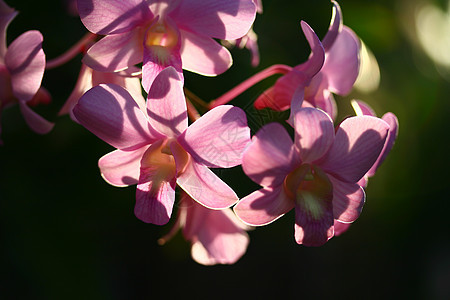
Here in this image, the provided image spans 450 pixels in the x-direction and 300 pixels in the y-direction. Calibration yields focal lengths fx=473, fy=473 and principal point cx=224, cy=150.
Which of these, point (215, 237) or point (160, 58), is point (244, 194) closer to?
point (215, 237)

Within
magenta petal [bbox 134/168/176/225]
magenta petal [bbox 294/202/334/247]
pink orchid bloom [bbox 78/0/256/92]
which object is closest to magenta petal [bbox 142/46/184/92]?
pink orchid bloom [bbox 78/0/256/92]

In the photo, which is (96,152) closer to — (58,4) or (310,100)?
(58,4)

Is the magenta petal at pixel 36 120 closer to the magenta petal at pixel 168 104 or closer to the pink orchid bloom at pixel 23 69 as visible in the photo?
the pink orchid bloom at pixel 23 69

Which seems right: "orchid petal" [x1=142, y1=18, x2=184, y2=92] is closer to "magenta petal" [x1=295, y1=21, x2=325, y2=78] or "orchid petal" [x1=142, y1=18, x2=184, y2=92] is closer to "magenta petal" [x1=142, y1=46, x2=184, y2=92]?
"magenta petal" [x1=142, y1=46, x2=184, y2=92]

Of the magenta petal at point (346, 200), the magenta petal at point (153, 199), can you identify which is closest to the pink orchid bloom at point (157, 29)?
the magenta petal at point (153, 199)

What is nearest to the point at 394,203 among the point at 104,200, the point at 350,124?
the point at 104,200

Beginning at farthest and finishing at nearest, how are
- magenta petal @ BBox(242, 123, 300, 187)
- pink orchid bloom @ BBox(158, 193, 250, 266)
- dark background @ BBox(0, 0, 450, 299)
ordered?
dark background @ BBox(0, 0, 450, 299), pink orchid bloom @ BBox(158, 193, 250, 266), magenta petal @ BBox(242, 123, 300, 187)
